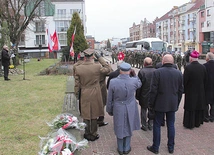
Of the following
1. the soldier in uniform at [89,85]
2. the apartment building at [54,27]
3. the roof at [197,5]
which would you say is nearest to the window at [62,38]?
the apartment building at [54,27]

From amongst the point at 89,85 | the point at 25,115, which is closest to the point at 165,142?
the point at 89,85

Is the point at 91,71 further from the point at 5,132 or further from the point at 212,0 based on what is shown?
the point at 212,0

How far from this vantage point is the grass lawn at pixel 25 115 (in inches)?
188

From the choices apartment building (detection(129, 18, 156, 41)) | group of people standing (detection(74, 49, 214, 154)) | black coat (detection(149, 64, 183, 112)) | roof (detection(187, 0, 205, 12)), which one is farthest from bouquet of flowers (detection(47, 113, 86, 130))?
apartment building (detection(129, 18, 156, 41))

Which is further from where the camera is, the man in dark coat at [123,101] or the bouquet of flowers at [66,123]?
the bouquet of flowers at [66,123]

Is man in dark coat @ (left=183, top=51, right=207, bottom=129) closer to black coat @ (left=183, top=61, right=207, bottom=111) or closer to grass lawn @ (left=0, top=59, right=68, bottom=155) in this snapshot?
black coat @ (left=183, top=61, right=207, bottom=111)

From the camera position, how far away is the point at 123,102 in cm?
441

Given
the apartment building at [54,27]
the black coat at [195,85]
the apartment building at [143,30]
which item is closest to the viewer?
the black coat at [195,85]

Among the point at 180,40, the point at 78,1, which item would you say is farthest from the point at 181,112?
the point at 180,40

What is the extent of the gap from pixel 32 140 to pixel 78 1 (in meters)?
63.3

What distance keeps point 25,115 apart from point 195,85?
4.63 metres

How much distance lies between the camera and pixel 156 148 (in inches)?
185

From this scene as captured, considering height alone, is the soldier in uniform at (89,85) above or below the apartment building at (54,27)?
below

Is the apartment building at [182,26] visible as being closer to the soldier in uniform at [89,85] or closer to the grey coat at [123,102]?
the soldier in uniform at [89,85]
